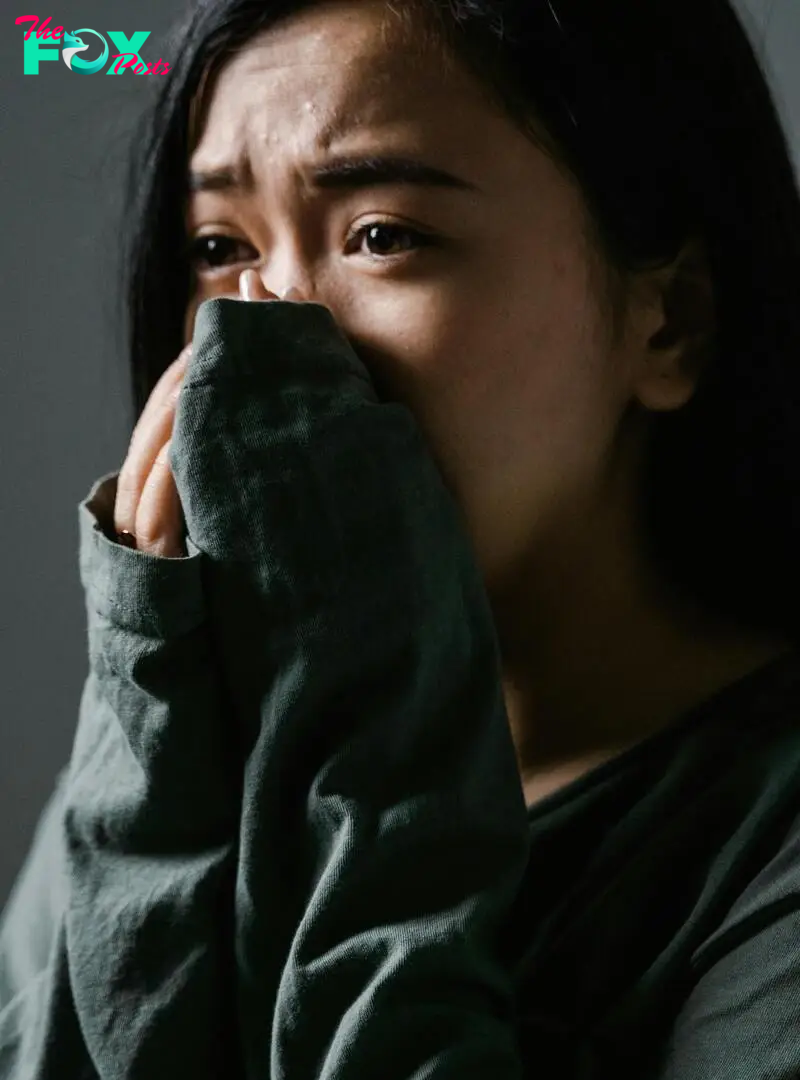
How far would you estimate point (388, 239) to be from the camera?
764mm

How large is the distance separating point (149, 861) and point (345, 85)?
17.7 inches

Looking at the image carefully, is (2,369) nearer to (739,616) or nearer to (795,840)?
(739,616)

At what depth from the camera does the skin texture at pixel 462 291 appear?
754 millimetres

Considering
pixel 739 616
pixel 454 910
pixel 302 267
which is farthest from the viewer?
pixel 739 616

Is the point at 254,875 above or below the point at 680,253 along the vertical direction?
below

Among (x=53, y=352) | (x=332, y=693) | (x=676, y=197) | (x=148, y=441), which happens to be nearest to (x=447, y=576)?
(x=332, y=693)

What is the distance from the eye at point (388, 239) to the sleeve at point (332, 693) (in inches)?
3.0

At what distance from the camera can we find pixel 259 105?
0.78m

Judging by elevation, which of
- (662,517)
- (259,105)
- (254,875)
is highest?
(259,105)

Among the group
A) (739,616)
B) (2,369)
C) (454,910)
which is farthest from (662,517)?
(2,369)

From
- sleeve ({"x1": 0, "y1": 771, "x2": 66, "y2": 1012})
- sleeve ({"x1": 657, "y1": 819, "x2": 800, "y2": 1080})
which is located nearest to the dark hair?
sleeve ({"x1": 657, "y1": 819, "x2": 800, "y2": 1080})

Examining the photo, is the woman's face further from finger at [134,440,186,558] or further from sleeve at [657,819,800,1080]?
sleeve at [657,819,800,1080]

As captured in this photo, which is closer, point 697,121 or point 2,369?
point 697,121

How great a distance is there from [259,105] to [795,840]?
20.2 inches
